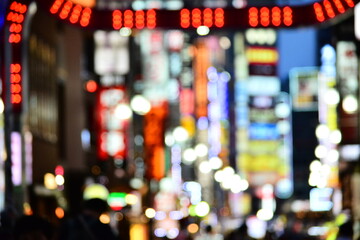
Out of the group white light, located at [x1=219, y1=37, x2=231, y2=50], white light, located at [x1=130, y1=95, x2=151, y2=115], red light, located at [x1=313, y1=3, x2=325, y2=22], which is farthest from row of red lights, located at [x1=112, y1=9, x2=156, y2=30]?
white light, located at [x1=219, y1=37, x2=231, y2=50]

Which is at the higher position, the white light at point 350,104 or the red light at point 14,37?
the red light at point 14,37

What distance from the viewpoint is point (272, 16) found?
15.1 m

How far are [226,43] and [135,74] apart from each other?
2717 inches

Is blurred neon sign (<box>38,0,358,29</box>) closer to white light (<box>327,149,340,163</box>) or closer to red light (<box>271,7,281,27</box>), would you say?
red light (<box>271,7,281,27</box>)

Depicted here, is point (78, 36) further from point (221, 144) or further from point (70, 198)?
point (221, 144)

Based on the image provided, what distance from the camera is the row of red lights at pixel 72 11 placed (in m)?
14.1

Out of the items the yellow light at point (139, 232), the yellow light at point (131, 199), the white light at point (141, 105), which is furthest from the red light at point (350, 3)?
the white light at point (141, 105)

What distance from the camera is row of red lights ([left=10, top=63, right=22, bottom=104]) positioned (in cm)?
1454

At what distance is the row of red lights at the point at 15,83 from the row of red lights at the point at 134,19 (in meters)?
1.68

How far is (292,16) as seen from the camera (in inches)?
596

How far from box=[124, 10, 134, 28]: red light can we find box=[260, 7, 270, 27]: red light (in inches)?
78.6

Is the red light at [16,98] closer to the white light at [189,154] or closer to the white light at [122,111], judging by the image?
the white light at [122,111]

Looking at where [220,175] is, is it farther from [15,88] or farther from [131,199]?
[15,88]

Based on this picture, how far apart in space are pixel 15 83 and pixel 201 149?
7829cm
